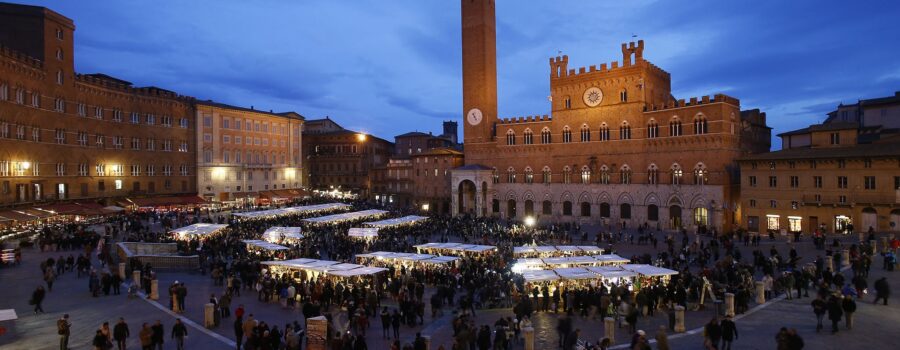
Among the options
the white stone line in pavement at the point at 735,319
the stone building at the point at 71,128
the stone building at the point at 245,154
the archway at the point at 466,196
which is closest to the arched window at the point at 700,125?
the archway at the point at 466,196

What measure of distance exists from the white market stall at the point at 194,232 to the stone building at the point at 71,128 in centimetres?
1470

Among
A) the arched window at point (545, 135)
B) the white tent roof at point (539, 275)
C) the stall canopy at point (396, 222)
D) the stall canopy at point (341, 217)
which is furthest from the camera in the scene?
the arched window at point (545, 135)

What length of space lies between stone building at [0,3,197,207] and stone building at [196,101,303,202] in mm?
1595

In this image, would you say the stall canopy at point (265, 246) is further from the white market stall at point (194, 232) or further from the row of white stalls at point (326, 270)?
the white market stall at point (194, 232)

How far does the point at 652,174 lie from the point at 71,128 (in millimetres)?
49082

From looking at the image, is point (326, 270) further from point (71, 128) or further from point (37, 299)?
point (71, 128)

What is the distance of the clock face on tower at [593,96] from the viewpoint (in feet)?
157

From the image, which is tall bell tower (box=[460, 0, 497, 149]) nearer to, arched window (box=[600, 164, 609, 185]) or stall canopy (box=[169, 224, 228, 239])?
arched window (box=[600, 164, 609, 185])

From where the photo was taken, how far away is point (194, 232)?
31000mm

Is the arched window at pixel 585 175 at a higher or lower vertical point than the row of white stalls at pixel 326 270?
higher

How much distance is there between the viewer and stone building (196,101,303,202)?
194 ft

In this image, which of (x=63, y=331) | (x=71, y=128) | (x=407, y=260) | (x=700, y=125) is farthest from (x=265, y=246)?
(x=700, y=125)

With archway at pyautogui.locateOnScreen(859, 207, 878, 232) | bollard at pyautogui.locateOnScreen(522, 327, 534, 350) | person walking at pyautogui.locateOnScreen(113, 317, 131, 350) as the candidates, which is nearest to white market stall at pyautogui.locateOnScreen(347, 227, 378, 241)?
person walking at pyautogui.locateOnScreen(113, 317, 131, 350)

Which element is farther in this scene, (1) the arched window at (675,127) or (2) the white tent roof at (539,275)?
(1) the arched window at (675,127)
